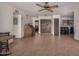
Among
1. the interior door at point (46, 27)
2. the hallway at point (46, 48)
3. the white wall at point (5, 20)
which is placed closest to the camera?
the white wall at point (5, 20)

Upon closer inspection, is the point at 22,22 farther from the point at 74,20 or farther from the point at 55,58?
the point at 55,58

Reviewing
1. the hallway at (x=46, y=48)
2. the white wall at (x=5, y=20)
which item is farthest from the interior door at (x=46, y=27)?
the white wall at (x=5, y=20)

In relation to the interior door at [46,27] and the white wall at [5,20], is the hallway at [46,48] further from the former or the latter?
the white wall at [5,20]

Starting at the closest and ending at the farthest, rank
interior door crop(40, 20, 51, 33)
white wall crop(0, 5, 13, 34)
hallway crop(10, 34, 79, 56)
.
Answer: white wall crop(0, 5, 13, 34) → hallway crop(10, 34, 79, 56) → interior door crop(40, 20, 51, 33)

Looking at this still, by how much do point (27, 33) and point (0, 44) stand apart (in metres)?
5.33

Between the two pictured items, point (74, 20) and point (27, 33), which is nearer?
point (74, 20)

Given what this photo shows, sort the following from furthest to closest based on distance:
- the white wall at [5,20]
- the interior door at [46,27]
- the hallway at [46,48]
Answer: the interior door at [46,27] < the hallway at [46,48] < the white wall at [5,20]

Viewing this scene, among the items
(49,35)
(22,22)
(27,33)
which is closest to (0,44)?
(49,35)

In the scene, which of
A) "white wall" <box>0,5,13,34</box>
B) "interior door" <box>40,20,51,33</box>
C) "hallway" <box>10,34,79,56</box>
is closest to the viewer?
"white wall" <box>0,5,13,34</box>

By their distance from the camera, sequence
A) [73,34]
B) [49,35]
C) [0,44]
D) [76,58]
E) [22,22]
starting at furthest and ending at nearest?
[22,22], [49,35], [73,34], [0,44], [76,58]

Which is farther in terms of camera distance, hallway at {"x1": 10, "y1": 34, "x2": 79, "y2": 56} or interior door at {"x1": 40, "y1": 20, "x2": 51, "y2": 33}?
interior door at {"x1": 40, "y1": 20, "x2": 51, "y2": 33}

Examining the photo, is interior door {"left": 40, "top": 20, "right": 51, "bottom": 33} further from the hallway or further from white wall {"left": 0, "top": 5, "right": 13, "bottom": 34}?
white wall {"left": 0, "top": 5, "right": 13, "bottom": 34}

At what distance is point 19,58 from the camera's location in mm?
1231

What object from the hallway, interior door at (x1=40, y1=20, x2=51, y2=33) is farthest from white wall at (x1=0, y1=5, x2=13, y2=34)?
interior door at (x1=40, y1=20, x2=51, y2=33)
